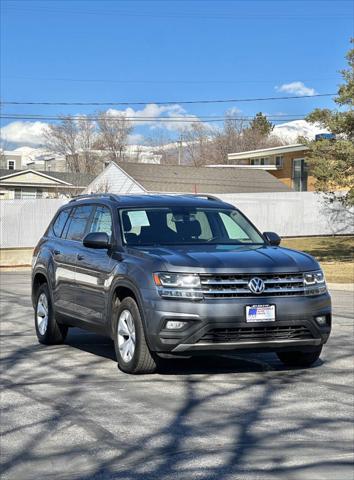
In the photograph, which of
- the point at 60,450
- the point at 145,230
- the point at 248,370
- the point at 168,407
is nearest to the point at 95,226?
the point at 145,230

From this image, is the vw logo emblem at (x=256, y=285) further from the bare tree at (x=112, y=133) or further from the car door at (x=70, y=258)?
the bare tree at (x=112, y=133)

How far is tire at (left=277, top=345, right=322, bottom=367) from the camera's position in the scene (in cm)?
816

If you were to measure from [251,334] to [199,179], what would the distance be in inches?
1562

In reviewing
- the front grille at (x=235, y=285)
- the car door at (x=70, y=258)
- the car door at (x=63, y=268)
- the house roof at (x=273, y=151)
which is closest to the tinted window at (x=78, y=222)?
the car door at (x=70, y=258)

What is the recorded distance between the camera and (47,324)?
982 cm

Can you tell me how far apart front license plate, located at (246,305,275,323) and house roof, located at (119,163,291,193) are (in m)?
35.7

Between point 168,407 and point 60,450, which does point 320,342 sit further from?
point 60,450

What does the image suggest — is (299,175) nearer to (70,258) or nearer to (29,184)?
(29,184)

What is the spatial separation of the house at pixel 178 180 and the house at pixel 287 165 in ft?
3.23

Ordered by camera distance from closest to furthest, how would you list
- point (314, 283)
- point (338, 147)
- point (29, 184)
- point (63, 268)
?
1. point (314, 283)
2. point (63, 268)
3. point (338, 147)
4. point (29, 184)

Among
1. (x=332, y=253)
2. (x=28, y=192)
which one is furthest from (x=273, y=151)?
(x=28, y=192)

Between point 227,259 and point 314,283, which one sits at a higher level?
point 227,259

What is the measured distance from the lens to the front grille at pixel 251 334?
722cm

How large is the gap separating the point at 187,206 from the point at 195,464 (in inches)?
169
